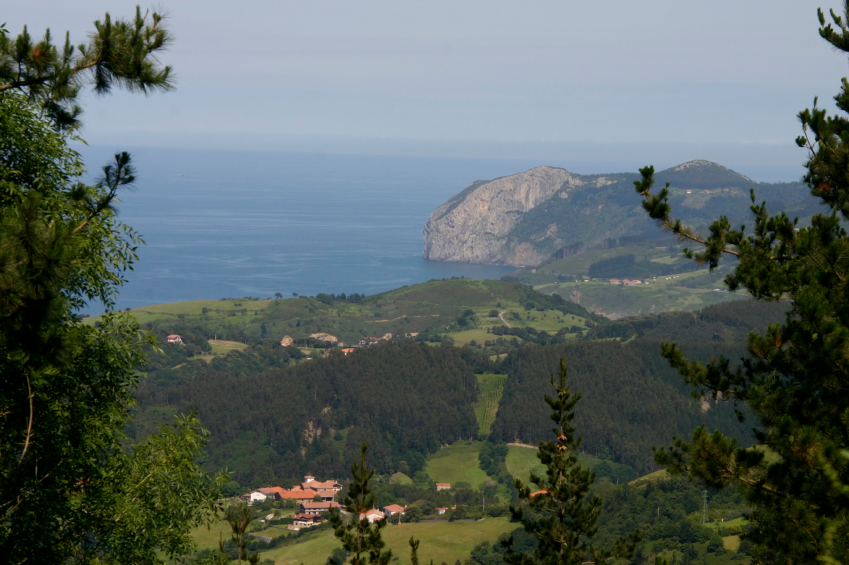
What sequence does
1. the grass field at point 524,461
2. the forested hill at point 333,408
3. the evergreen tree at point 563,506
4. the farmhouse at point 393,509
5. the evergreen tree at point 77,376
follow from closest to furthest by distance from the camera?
1. the evergreen tree at point 77,376
2. the evergreen tree at point 563,506
3. the farmhouse at point 393,509
4. the grass field at point 524,461
5. the forested hill at point 333,408

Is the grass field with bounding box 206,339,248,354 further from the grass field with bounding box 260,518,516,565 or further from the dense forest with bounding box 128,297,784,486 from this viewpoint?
the grass field with bounding box 260,518,516,565

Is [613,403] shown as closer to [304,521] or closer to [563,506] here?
[304,521]

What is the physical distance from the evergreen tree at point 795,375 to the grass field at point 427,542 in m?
63.8

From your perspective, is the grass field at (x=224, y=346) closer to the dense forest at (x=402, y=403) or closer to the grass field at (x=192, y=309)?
the dense forest at (x=402, y=403)

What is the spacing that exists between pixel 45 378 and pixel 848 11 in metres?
15.8

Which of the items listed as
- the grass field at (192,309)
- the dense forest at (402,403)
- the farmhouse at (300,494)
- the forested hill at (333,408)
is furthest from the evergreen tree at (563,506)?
the grass field at (192,309)

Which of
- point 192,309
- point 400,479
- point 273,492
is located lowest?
point 400,479

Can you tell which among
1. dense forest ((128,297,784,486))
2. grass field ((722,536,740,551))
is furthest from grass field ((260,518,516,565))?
dense forest ((128,297,784,486))

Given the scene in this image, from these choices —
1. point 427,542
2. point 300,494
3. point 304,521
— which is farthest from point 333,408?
point 427,542

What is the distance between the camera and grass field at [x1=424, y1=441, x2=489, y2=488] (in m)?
118

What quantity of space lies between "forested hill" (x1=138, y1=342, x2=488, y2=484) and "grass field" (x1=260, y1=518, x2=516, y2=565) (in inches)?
1282

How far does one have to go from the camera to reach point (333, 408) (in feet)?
468

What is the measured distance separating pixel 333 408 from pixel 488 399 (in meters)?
28.7

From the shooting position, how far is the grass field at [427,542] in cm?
7831
